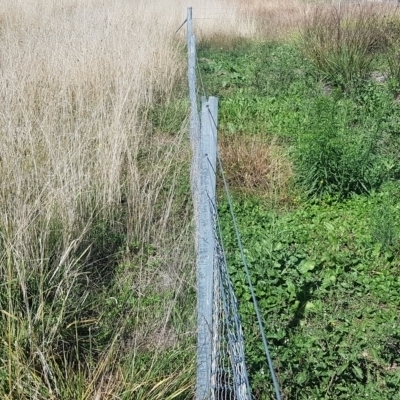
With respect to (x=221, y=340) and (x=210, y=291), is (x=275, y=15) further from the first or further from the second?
(x=210, y=291)

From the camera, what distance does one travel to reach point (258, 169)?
5645mm

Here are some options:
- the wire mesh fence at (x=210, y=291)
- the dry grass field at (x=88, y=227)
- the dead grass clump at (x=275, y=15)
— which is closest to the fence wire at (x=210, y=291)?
the wire mesh fence at (x=210, y=291)

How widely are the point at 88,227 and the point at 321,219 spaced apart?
219cm

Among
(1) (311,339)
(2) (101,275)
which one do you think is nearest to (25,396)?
(2) (101,275)

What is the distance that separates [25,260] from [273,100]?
17.2 ft

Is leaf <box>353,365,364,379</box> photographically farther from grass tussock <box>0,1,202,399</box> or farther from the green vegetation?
grass tussock <box>0,1,202,399</box>

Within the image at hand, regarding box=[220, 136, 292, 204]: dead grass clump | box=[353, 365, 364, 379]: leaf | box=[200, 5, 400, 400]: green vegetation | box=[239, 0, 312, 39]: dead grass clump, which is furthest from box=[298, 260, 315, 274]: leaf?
box=[239, 0, 312, 39]: dead grass clump

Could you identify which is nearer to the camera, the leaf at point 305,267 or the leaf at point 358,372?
the leaf at point 358,372

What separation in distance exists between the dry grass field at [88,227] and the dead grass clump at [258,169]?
21.2 inches

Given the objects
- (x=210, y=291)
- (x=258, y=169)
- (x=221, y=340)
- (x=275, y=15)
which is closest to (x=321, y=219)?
(x=258, y=169)

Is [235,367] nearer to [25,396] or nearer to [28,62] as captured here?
[25,396]

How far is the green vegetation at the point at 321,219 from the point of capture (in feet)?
10.2

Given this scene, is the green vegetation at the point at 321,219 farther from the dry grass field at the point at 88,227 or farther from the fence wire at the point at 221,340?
the dry grass field at the point at 88,227

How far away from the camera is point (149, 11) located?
1115cm
